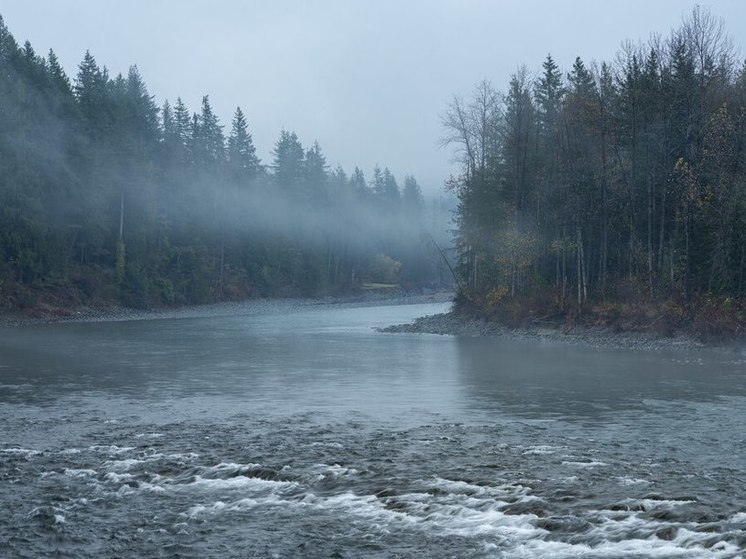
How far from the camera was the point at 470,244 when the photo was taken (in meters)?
57.8

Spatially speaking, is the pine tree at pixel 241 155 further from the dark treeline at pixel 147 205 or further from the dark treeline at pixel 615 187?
the dark treeline at pixel 615 187

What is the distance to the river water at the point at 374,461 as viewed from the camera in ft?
33.0

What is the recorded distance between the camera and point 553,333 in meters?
43.1

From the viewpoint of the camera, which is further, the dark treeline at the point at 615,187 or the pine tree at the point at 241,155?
the pine tree at the point at 241,155

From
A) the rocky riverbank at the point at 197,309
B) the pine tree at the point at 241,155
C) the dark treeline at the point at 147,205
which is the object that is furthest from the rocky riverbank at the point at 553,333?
the pine tree at the point at 241,155

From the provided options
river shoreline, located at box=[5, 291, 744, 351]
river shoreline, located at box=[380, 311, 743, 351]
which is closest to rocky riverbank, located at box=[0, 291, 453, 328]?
river shoreline, located at box=[5, 291, 744, 351]

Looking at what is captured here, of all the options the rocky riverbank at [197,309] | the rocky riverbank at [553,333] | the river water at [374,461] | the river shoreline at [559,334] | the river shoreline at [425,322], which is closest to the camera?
the river water at [374,461]

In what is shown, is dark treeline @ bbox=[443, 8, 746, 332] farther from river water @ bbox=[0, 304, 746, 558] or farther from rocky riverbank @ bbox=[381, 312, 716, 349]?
river water @ bbox=[0, 304, 746, 558]

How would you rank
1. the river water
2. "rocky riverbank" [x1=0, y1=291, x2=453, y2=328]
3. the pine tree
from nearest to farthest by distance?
the river water
"rocky riverbank" [x1=0, y1=291, x2=453, y2=328]
the pine tree

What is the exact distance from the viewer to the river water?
1006 centimetres

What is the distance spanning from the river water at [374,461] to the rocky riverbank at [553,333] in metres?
6.42

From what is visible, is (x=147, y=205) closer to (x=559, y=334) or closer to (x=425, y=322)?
(x=425, y=322)

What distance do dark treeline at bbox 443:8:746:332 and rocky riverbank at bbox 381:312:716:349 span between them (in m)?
2.03

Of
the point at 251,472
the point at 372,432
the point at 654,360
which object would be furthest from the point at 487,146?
the point at 251,472
